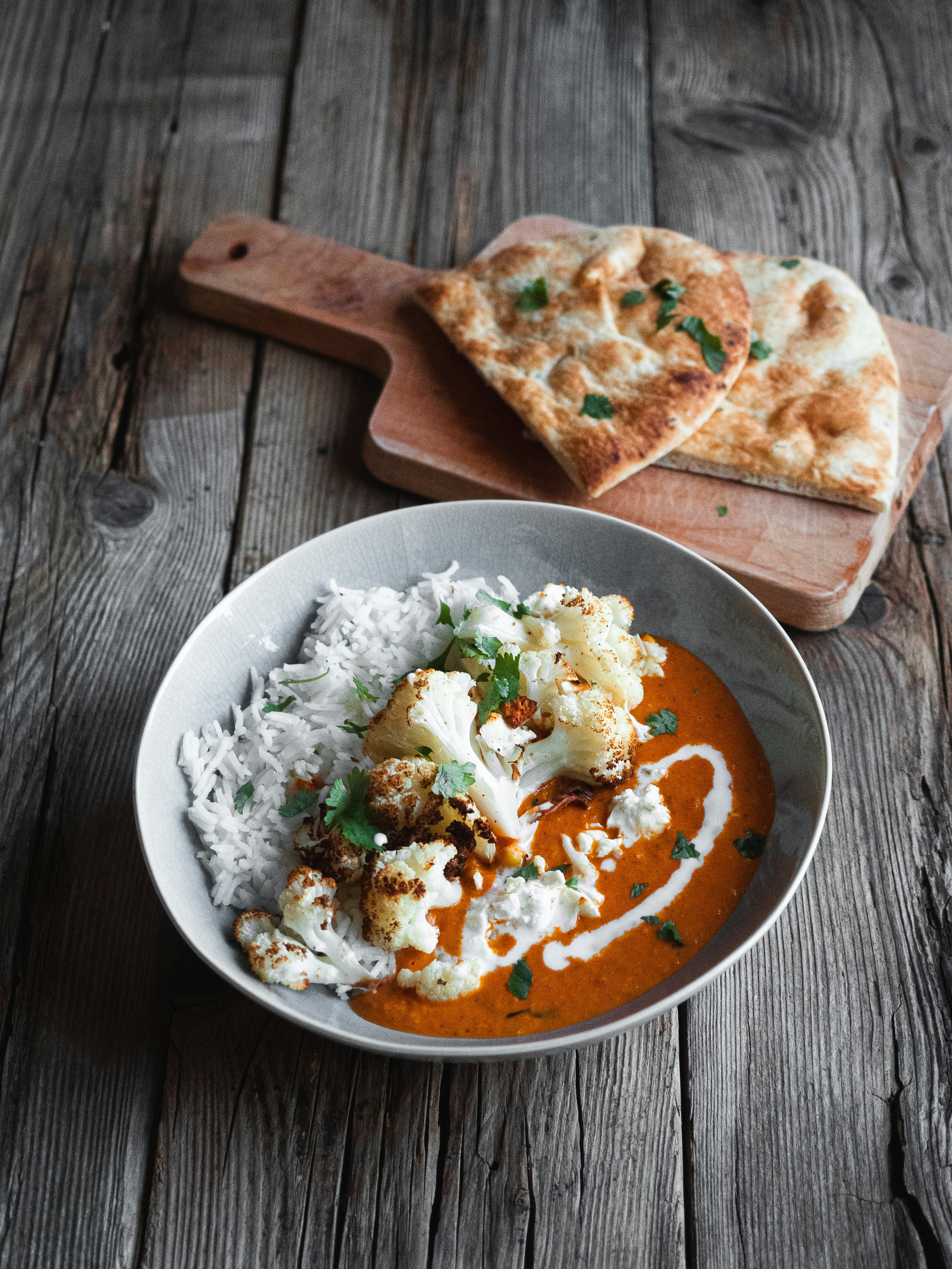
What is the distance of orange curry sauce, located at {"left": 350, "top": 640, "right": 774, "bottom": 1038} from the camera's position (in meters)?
2.12

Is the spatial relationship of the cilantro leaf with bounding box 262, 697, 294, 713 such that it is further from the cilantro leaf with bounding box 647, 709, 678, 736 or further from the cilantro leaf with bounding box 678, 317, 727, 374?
the cilantro leaf with bounding box 678, 317, 727, 374

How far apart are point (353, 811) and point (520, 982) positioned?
1.64 ft

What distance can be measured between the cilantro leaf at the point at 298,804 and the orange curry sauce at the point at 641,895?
1.28ft

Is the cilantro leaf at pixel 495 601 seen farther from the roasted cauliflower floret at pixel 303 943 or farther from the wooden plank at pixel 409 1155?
the wooden plank at pixel 409 1155

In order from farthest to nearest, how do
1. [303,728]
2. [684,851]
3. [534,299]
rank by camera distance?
[534,299] → [303,728] → [684,851]

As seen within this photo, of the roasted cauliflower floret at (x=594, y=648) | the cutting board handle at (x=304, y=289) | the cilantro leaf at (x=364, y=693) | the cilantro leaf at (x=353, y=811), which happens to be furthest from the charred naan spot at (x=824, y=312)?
the cilantro leaf at (x=353, y=811)

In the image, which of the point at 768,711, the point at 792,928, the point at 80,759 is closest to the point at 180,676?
the point at 80,759

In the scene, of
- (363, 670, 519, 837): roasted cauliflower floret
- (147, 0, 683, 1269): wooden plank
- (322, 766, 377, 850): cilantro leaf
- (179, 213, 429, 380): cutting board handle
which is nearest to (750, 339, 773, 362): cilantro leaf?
(179, 213, 429, 380): cutting board handle

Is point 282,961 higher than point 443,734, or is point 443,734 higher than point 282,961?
point 443,734

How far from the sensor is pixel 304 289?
3875 millimetres

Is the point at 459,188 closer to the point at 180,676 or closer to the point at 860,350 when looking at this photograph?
the point at 860,350

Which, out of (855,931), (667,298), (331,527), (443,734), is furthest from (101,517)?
(855,931)

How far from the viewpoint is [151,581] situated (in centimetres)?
333

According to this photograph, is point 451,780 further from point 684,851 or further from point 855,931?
point 855,931
